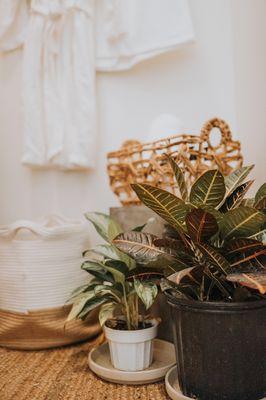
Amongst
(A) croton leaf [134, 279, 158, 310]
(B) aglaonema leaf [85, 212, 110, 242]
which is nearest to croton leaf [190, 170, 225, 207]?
(A) croton leaf [134, 279, 158, 310]

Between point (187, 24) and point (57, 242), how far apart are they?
1.01 m

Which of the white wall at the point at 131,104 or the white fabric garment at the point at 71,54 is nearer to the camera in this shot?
the white fabric garment at the point at 71,54

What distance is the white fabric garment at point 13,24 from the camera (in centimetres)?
162

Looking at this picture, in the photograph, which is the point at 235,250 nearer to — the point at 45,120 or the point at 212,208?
the point at 212,208

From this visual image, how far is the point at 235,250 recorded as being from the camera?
2.44ft

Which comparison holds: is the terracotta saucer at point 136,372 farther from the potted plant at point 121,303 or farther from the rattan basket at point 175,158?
the rattan basket at point 175,158

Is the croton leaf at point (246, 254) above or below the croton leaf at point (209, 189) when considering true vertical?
below

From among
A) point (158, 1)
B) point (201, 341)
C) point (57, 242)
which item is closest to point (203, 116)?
point (158, 1)

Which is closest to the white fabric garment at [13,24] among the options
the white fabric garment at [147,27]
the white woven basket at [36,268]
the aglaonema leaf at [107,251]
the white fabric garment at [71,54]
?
the white fabric garment at [71,54]

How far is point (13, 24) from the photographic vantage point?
1678 millimetres

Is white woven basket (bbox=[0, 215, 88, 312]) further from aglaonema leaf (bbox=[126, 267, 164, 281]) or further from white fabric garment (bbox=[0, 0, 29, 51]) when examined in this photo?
white fabric garment (bbox=[0, 0, 29, 51])

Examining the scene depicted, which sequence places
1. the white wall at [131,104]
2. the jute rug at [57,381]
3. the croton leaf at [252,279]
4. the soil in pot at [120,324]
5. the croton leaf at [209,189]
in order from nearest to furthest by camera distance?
the croton leaf at [252,279], the croton leaf at [209,189], the jute rug at [57,381], the soil in pot at [120,324], the white wall at [131,104]

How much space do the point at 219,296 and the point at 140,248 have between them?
19 centimetres

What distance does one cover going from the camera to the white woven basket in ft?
4.05
